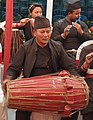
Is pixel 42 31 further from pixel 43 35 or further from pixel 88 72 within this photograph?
pixel 88 72

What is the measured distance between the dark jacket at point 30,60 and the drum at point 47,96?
0.28 meters

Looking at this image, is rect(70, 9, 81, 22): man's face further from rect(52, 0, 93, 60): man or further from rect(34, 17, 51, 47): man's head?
rect(34, 17, 51, 47): man's head

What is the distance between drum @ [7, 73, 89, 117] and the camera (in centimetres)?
232

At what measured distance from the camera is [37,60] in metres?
2.66

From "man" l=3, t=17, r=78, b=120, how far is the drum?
0.28 meters

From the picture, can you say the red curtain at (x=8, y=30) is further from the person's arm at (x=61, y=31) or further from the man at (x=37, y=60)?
the person's arm at (x=61, y=31)

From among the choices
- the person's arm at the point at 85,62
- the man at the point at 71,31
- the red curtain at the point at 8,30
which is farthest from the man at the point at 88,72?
the man at the point at 71,31

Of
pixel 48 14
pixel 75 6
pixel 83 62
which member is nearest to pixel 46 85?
pixel 83 62

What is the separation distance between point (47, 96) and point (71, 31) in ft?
4.72

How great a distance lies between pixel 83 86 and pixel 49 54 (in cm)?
42

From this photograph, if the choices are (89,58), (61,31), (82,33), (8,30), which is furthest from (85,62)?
(61,31)

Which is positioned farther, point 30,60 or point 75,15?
point 75,15

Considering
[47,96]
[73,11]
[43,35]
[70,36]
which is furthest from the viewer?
[70,36]

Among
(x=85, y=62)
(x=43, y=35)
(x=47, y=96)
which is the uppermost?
(x=43, y=35)
